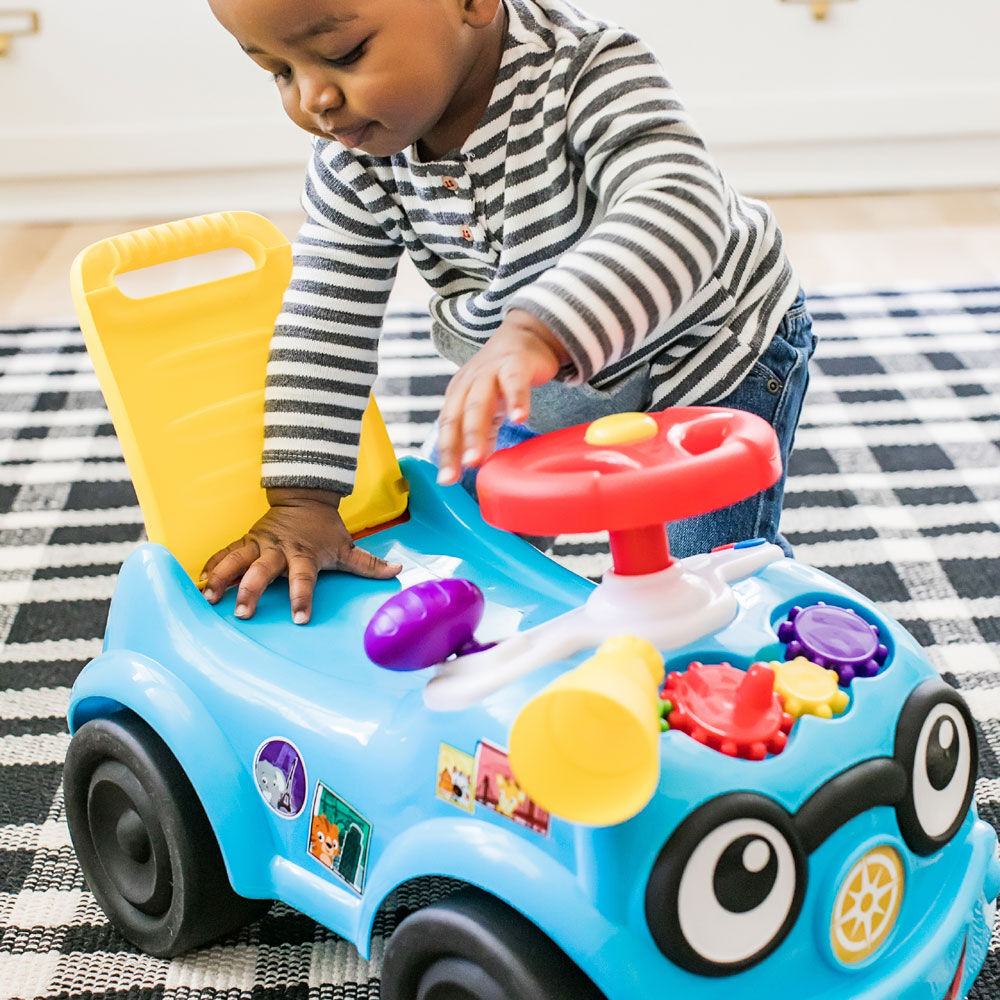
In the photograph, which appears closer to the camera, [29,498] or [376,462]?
[376,462]

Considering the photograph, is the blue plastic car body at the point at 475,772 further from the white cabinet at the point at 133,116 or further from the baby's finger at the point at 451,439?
the white cabinet at the point at 133,116

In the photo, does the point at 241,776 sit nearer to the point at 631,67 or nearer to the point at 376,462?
the point at 376,462

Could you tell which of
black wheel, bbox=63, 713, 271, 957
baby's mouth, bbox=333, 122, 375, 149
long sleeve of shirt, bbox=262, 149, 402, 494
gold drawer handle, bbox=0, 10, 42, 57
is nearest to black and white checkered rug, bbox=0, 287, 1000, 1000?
black wheel, bbox=63, 713, 271, 957

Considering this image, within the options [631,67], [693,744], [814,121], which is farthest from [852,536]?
[814,121]

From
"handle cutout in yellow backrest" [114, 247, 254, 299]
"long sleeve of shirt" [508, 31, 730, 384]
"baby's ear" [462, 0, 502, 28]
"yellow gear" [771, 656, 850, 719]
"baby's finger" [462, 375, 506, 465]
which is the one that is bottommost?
"handle cutout in yellow backrest" [114, 247, 254, 299]

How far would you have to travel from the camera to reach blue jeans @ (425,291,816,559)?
0.74 m

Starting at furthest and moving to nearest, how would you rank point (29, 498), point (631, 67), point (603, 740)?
point (29, 498), point (631, 67), point (603, 740)

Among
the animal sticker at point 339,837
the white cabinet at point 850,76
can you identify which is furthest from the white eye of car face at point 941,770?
the white cabinet at point 850,76

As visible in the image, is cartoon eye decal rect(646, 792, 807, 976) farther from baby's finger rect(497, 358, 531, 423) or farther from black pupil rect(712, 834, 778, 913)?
baby's finger rect(497, 358, 531, 423)

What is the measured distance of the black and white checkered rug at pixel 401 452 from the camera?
0.64 metres

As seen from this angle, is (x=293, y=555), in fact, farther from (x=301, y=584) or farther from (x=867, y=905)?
(x=867, y=905)

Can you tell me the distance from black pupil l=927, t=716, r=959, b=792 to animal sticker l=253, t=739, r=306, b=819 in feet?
0.87

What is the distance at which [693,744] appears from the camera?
0.46 metres

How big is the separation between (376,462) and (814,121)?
1.36 meters
